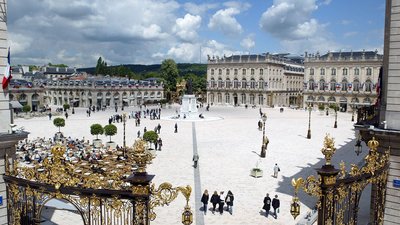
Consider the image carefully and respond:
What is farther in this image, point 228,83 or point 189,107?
point 228,83

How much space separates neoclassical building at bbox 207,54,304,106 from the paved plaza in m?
55.3

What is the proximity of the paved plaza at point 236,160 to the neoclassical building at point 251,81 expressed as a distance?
55.3m

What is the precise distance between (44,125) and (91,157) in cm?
2981

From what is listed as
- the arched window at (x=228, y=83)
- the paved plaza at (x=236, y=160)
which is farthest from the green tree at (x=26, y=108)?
the arched window at (x=228, y=83)

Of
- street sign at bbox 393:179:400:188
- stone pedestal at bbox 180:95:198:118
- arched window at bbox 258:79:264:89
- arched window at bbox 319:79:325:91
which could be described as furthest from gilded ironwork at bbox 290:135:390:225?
arched window at bbox 258:79:264:89

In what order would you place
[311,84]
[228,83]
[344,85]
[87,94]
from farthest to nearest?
[228,83] → [311,84] → [87,94] → [344,85]

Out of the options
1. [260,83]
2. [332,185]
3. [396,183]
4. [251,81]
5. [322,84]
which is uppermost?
[251,81]

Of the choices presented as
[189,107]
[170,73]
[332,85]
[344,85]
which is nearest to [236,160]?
[189,107]

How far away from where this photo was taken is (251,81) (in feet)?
385

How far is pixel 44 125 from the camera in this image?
57.4m

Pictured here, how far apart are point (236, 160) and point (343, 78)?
7776 centimetres

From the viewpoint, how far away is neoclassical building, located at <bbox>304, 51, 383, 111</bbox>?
3787 inches

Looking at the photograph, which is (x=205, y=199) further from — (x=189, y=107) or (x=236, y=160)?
(x=189, y=107)

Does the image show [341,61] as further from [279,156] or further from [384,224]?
[384,224]
